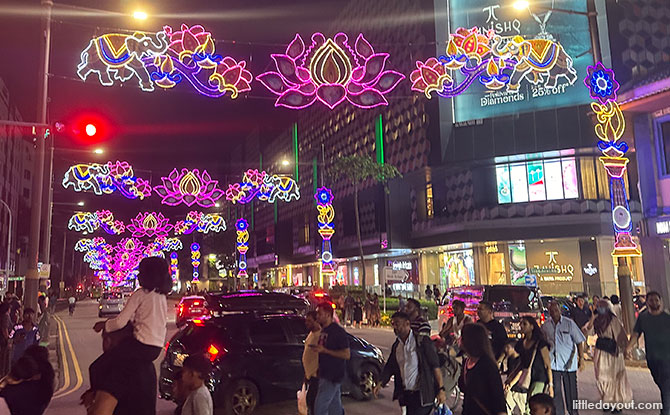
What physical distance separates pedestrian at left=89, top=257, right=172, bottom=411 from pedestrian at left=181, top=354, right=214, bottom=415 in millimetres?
397

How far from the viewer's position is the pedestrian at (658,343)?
7223mm

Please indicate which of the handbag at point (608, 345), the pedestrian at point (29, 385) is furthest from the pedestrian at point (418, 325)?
the pedestrian at point (29, 385)

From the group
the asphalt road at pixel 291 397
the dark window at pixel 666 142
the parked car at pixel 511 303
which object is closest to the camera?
the asphalt road at pixel 291 397

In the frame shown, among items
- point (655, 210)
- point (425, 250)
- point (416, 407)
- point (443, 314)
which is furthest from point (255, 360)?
point (425, 250)

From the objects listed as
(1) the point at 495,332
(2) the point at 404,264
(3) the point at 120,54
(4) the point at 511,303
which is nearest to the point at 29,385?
(1) the point at 495,332

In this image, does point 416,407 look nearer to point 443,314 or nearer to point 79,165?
Result: point 443,314

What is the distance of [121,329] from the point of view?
374 cm

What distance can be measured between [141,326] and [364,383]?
696cm

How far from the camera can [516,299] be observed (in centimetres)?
1638

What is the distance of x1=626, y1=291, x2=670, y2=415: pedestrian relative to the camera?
23.7 ft

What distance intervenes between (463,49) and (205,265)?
370 feet

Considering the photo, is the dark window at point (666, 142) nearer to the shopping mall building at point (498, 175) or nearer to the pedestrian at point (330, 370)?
the shopping mall building at point (498, 175)

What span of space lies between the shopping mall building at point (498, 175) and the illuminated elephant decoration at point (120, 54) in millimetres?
18190

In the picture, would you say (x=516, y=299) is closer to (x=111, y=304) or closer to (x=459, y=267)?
(x=111, y=304)
